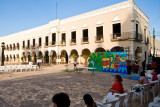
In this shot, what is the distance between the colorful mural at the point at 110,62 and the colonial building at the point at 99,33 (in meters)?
4.22

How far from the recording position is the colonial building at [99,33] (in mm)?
15594

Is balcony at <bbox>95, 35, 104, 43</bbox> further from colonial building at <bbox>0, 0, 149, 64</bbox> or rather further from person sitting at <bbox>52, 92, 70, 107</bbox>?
person sitting at <bbox>52, 92, 70, 107</bbox>

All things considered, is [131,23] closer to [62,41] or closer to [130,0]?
[130,0]

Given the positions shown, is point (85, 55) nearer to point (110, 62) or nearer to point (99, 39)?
point (99, 39)

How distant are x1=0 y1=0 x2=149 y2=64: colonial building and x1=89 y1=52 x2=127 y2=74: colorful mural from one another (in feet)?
13.8

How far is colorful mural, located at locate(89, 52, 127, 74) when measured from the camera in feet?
37.3

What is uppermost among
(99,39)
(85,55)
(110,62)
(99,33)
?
(99,33)

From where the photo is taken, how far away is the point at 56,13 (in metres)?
26.4

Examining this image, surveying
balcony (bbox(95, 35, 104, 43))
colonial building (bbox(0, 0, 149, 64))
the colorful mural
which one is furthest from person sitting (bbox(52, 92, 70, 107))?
balcony (bbox(95, 35, 104, 43))

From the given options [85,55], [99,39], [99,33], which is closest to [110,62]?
[99,39]

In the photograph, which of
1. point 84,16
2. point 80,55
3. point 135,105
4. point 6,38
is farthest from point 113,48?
point 6,38

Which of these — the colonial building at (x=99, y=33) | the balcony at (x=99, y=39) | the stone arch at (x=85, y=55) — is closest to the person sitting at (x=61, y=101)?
the colonial building at (x=99, y=33)

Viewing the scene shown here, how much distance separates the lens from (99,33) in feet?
70.2

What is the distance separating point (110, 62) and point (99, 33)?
1009 cm
